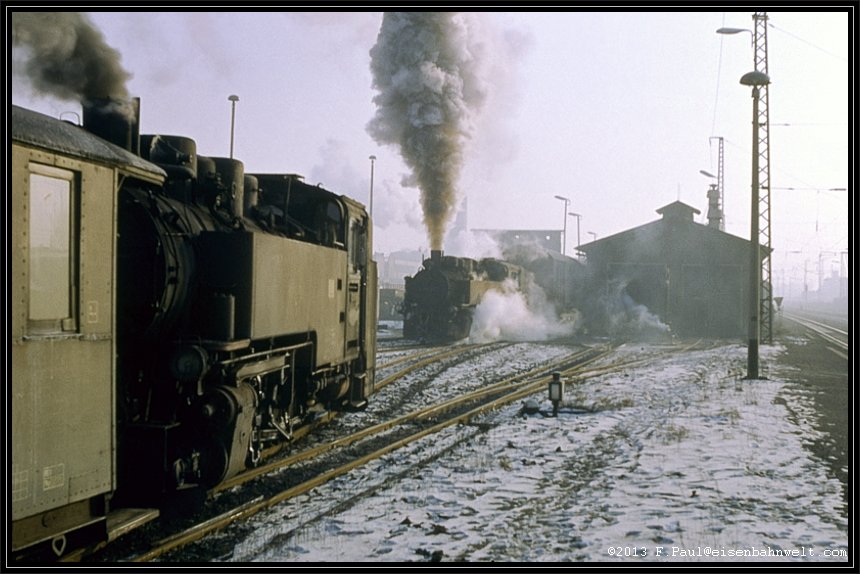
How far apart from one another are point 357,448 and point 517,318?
2114 cm

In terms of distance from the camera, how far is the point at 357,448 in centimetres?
878

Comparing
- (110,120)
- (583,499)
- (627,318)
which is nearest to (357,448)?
(583,499)

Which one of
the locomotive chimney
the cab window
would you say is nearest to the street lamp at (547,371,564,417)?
the locomotive chimney

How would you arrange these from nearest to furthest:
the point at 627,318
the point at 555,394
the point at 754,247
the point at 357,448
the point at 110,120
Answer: the point at 110,120 → the point at 357,448 → the point at 555,394 → the point at 754,247 → the point at 627,318

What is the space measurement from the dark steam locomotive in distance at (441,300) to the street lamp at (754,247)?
10.5m

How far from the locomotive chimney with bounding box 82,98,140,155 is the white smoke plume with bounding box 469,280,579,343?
66.6ft

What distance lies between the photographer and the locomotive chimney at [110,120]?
5.89 metres

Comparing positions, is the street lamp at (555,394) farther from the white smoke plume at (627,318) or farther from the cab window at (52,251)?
the white smoke plume at (627,318)

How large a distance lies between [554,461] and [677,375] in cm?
948

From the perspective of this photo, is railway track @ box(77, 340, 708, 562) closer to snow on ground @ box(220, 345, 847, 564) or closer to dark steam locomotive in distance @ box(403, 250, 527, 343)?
snow on ground @ box(220, 345, 847, 564)

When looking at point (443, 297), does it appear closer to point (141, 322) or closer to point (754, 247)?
point (754, 247)

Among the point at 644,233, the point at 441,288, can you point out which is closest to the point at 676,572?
the point at 441,288

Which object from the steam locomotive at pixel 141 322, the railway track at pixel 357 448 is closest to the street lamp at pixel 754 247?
the railway track at pixel 357 448

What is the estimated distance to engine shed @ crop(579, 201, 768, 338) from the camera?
35.3m
